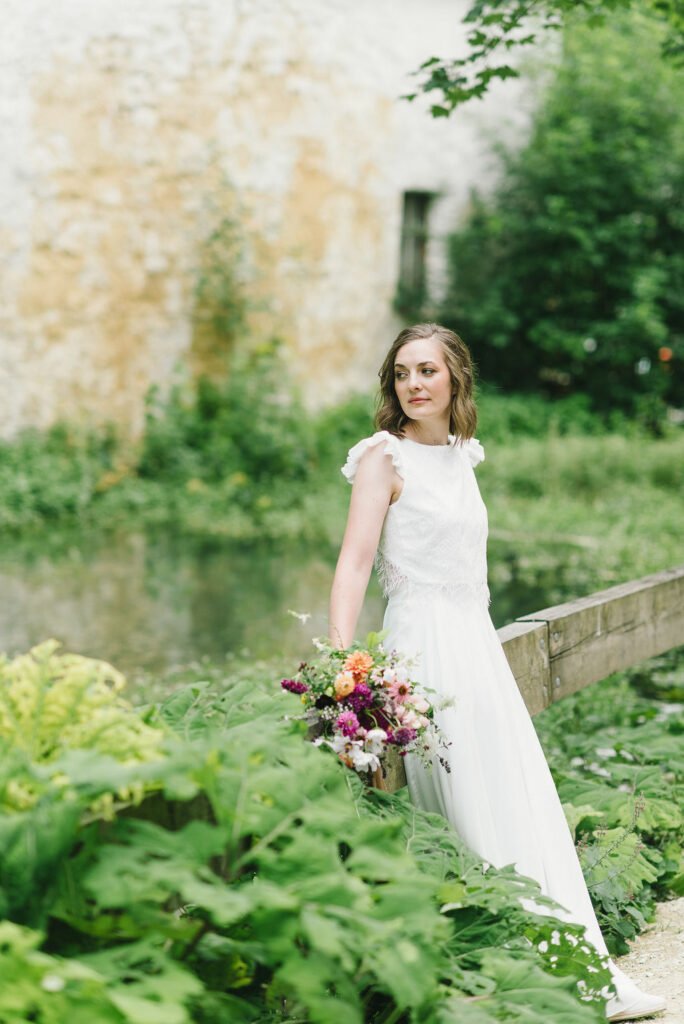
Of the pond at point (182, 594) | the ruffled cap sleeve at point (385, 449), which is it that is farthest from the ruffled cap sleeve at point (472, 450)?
the pond at point (182, 594)

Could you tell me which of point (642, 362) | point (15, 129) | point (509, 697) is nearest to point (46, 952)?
point (509, 697)

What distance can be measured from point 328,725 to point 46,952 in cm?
88

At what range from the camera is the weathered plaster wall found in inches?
→ 492

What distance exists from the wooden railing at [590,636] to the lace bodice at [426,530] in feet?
1.48

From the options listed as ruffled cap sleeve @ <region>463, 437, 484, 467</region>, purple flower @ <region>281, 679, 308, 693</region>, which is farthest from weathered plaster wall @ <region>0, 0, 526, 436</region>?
purple flower @ <region>281, 679, 308, 693</region>

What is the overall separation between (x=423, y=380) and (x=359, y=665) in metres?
0.97

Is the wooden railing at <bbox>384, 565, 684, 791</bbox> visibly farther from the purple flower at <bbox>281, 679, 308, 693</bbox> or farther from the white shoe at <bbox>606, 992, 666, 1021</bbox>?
the white shoe at <bbox>606, 992, 666, 1021</bbox>

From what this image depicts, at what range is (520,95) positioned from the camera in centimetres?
1708

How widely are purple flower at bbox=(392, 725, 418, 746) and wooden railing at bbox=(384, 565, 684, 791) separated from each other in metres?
0.50

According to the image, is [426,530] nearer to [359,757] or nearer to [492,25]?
[359,757]

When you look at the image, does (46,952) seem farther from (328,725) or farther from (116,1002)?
(328,725)

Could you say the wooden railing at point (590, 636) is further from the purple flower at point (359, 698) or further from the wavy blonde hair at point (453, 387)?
the wavy blonde hair at point (453, 387)

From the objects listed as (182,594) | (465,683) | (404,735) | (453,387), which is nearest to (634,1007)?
(465,683)

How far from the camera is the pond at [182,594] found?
25.1ft
